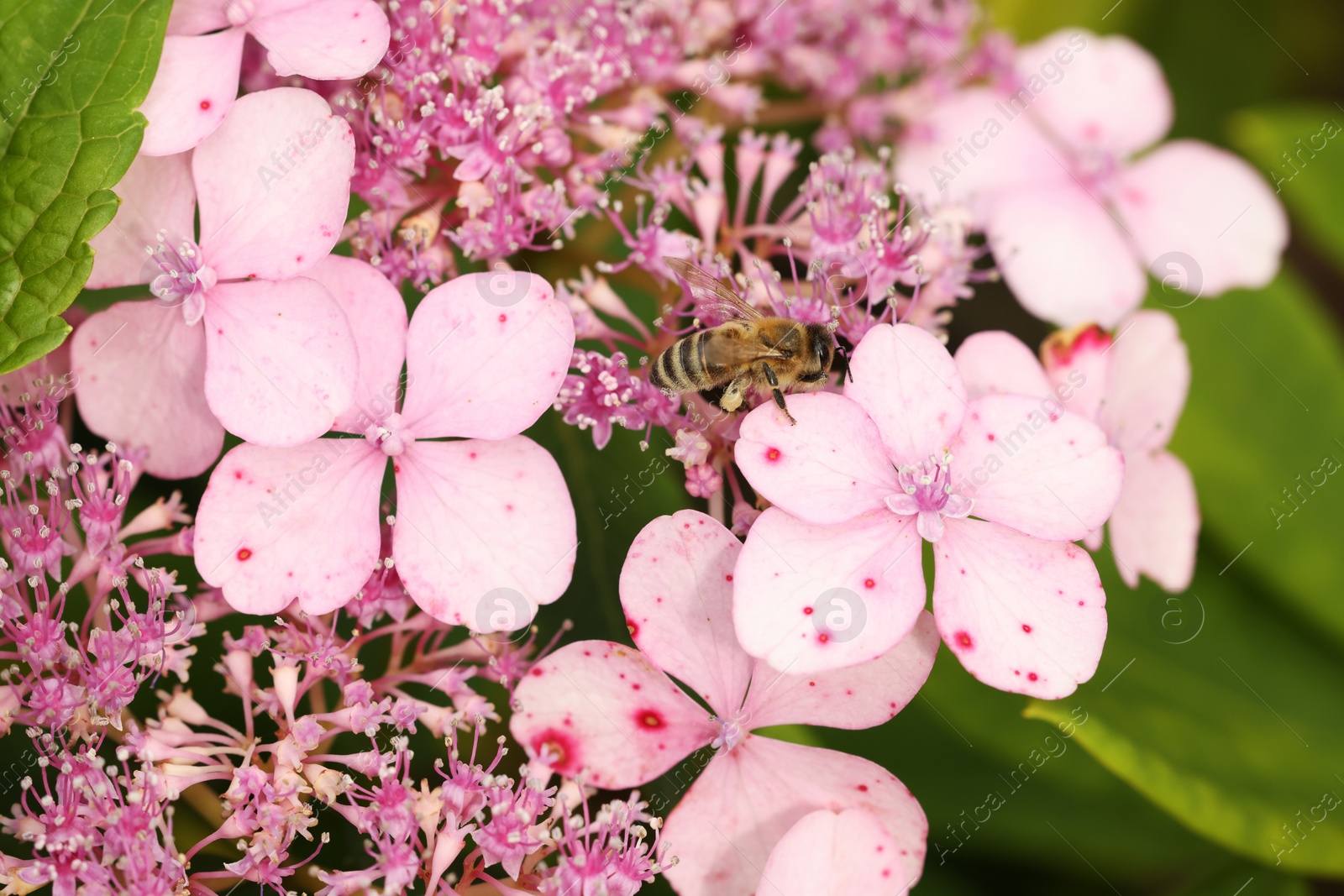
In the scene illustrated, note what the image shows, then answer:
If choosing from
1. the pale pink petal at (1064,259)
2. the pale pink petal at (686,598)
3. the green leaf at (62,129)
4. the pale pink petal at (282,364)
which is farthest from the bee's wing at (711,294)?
the pale pink petal at (1064,259)

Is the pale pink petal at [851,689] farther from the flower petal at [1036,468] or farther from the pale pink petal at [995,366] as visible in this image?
the pale pink petal at [995,366]

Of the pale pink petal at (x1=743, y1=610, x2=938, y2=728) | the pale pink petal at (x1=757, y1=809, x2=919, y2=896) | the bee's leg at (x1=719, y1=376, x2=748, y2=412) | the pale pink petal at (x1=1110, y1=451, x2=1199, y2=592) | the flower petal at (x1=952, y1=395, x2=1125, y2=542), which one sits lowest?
the pale pink petal at (x1=757, y1=809, x2=919, y2=896)

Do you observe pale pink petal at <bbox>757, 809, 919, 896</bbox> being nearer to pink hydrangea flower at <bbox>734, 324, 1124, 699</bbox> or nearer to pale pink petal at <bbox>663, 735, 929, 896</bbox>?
pale pink petal at <bbox>663, 735, 929, 896</bbox>

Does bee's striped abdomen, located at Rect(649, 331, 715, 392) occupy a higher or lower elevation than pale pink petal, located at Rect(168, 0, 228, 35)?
lower

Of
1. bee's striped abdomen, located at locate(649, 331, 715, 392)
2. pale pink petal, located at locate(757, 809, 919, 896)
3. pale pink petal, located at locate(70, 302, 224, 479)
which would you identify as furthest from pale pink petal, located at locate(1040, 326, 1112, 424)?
pale pink petal, located at locate(70, 302, 224, 479)

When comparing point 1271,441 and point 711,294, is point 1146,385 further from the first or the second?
point 711,294

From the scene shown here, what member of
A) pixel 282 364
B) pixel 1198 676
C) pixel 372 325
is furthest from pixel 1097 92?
pixel 282 364
